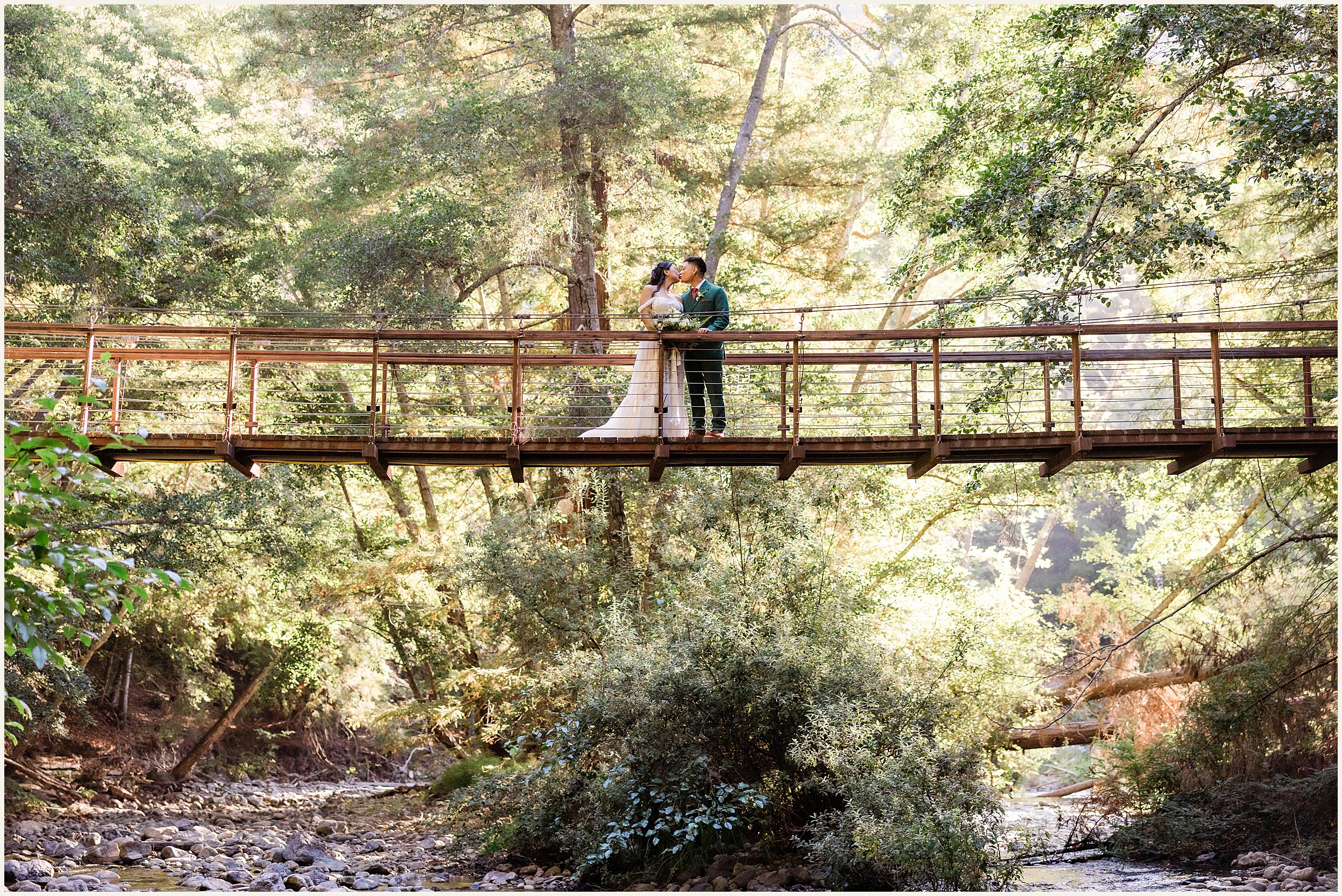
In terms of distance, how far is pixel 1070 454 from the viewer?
7188 mm

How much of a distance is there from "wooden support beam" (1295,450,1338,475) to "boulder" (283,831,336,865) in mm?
7791

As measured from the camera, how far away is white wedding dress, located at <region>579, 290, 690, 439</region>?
756 centimetres

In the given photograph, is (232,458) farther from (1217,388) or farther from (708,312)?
(1217,388)

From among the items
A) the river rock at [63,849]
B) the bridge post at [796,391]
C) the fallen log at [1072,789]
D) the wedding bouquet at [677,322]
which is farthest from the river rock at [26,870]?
the fallen log at [1072,789]

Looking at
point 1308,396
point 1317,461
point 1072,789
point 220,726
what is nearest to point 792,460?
point 1308,396

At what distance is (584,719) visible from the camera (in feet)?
27.9

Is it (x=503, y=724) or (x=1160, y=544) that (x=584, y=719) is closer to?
(x=503, y=724)

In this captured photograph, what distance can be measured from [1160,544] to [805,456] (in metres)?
8.03

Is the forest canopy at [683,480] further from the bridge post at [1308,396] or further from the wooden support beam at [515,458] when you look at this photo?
the wooden support beam at [515,458]

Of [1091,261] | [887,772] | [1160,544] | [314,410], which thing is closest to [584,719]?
[887,772]

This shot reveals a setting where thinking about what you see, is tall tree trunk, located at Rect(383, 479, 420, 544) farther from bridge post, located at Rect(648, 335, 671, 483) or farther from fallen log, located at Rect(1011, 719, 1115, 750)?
fallen log, located at Rect(1011, 719, 1115, 750)

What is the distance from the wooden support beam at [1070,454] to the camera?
700cm

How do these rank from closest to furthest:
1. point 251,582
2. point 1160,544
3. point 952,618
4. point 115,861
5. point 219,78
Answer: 1. point 115,861
2. point 952,618
3. point 251,582
4. point 1160,544
5. point 219,78

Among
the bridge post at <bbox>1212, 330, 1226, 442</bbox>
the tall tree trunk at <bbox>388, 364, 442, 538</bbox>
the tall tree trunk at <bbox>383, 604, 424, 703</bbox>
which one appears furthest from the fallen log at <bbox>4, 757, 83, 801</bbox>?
the bridge post at <bbox>1212, 330, 1226, 442</bbox>
